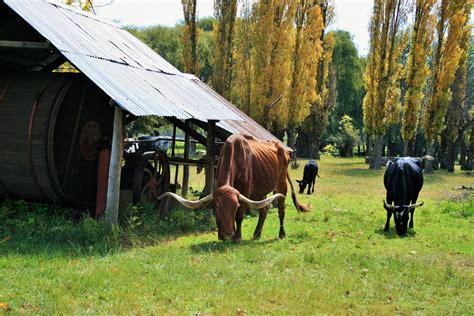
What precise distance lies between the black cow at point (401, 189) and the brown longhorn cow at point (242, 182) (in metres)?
2.02

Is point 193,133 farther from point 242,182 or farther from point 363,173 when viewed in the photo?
point 363,173

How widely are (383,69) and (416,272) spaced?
1059 inches

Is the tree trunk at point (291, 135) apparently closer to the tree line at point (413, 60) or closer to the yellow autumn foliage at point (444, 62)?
the tree line at point (413, 60)

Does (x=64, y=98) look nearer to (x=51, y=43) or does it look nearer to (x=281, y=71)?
(x=51, y=43)

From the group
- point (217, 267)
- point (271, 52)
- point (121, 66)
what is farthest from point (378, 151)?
point (217, 267)

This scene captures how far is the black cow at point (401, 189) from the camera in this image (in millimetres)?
12523

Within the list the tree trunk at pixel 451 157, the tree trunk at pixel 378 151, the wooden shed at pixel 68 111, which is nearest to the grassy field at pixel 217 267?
the wooden shed at pixel 68 111

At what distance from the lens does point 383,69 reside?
34031mm

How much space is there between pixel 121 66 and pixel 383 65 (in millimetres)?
24867

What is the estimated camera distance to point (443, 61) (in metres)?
34.7

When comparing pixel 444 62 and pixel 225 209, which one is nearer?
pixel 225 209

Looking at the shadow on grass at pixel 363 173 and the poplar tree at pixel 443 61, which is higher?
the poplar tree at pixel 443 61

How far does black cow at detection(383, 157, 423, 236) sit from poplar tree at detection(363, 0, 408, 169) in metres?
21.0

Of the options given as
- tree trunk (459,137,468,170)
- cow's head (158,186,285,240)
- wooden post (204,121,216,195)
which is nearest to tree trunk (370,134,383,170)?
tree trunk (459,137,468,170)
